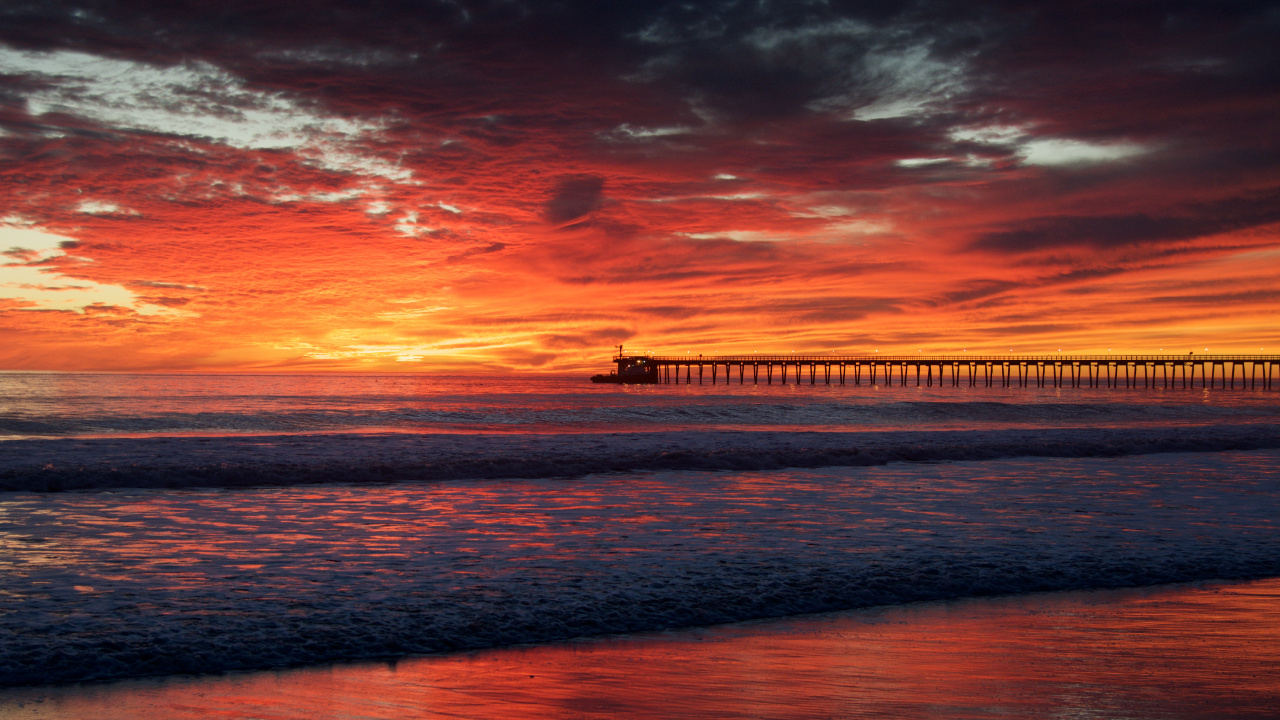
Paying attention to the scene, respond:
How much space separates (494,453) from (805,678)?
16444 mm

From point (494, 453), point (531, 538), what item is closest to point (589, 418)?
point (494, 453)

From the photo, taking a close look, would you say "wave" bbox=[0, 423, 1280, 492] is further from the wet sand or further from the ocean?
the wet sand

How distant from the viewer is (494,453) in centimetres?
2088

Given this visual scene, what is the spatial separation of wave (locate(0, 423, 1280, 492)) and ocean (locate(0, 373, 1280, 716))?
0.13 m

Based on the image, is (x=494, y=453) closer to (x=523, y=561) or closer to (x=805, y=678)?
(x=523, y=561)

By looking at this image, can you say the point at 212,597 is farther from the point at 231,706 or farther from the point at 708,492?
the point at 708,492

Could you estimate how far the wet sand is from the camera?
4.64 metres

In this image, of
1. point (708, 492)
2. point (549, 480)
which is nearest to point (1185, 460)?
point (708, 492)

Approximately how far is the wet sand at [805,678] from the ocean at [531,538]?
413 millimetres

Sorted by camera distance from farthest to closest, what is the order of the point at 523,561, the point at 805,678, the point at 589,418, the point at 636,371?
1. the point at 636,371
2. the point at 589,418
3. the point at 523,561
4. the point at 805,678

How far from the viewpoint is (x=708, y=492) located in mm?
14438

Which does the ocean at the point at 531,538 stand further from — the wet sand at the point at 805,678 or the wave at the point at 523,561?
the wet sand at the point at 805,678

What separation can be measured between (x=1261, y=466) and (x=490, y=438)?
2065 cm

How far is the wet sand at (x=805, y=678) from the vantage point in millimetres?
4637
